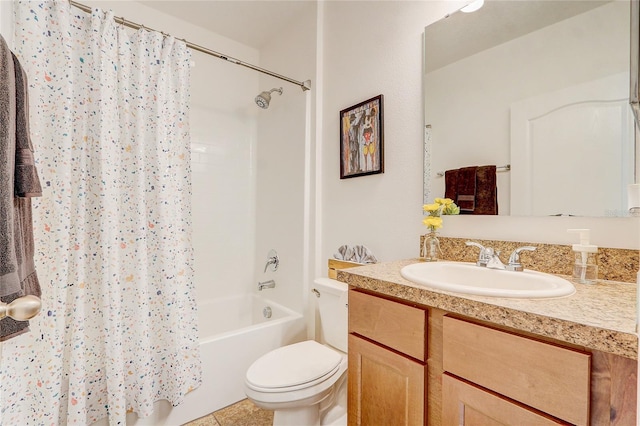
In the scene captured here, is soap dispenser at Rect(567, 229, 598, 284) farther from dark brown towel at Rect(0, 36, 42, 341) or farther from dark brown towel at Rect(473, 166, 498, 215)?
dark brown towel at Rect(0, 36, 42, 341)

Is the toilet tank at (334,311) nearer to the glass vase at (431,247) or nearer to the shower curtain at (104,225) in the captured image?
the glass vase at (431,247)

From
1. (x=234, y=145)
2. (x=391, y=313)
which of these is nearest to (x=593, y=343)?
(x=391, y=313)

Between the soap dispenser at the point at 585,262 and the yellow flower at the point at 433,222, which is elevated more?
the yellow flower at the point at 433,222

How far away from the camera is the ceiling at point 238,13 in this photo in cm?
208

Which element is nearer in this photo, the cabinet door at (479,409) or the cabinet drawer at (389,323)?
the cabinet door at (479,409)

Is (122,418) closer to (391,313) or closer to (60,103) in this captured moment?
(391,313)

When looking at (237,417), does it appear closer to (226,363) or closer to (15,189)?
(226,363)

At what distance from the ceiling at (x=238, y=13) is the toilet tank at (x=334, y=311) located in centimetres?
194

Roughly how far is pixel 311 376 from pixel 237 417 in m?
0.67

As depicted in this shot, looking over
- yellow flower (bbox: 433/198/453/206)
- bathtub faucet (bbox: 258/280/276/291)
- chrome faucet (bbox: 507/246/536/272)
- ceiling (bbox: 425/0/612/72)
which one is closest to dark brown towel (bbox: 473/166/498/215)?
yellow flower (bbox: 433/198/453/206)

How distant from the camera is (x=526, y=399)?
64cm

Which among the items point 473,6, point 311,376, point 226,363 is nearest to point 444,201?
point 473,6

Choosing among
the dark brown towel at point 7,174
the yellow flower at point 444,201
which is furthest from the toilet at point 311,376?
the dark brown towel at point 7,174

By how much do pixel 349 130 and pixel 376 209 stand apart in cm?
53
